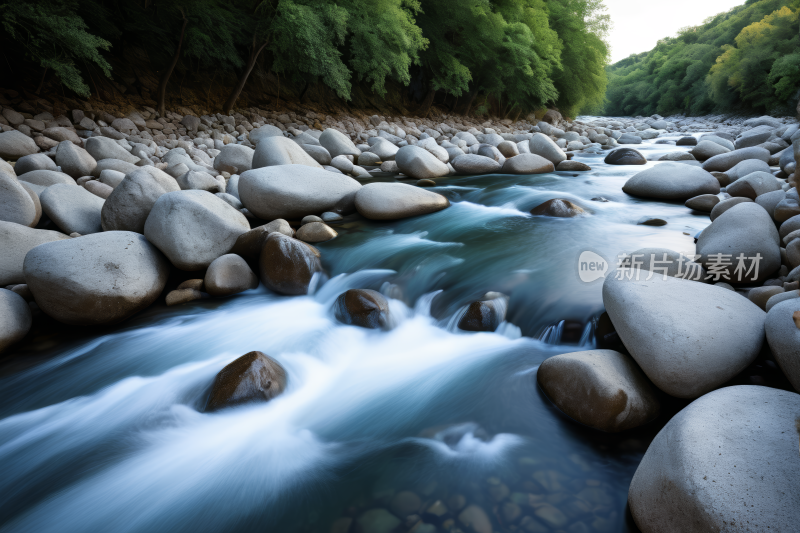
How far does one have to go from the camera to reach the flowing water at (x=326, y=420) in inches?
68.8

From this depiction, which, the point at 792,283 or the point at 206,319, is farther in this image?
the point at 206,319

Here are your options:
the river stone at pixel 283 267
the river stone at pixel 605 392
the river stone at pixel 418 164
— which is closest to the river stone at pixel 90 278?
the river stone at pixel 283 267

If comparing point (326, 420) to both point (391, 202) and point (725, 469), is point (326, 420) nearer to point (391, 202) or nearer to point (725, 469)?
point (725, 469)

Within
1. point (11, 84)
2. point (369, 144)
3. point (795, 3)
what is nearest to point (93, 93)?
point (11, 84)

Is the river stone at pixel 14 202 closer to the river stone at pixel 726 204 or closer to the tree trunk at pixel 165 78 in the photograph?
the river stone at pixel 726 204

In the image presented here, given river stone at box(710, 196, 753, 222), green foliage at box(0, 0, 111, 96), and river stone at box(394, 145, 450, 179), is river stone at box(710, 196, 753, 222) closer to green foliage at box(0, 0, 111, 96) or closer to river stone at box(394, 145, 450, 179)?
river stone at box(394, 145, 450, 179)

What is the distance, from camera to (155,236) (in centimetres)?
351

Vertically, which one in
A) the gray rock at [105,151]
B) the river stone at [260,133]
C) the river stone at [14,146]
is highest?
the river stone at [260,133]

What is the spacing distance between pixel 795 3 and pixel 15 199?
146 feet

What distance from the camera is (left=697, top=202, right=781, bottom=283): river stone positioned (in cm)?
275

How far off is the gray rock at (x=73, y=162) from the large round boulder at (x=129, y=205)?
3.08 meters

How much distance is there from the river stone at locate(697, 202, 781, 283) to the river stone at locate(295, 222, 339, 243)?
339 centimetres

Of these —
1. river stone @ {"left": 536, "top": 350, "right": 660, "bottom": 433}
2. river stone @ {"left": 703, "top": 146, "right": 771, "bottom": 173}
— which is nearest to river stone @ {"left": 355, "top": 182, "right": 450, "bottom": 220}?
river stone @ {"left": 536, "top": 350, "right": 660, "bottom": 433}

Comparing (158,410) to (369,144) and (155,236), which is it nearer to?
(155,236)
